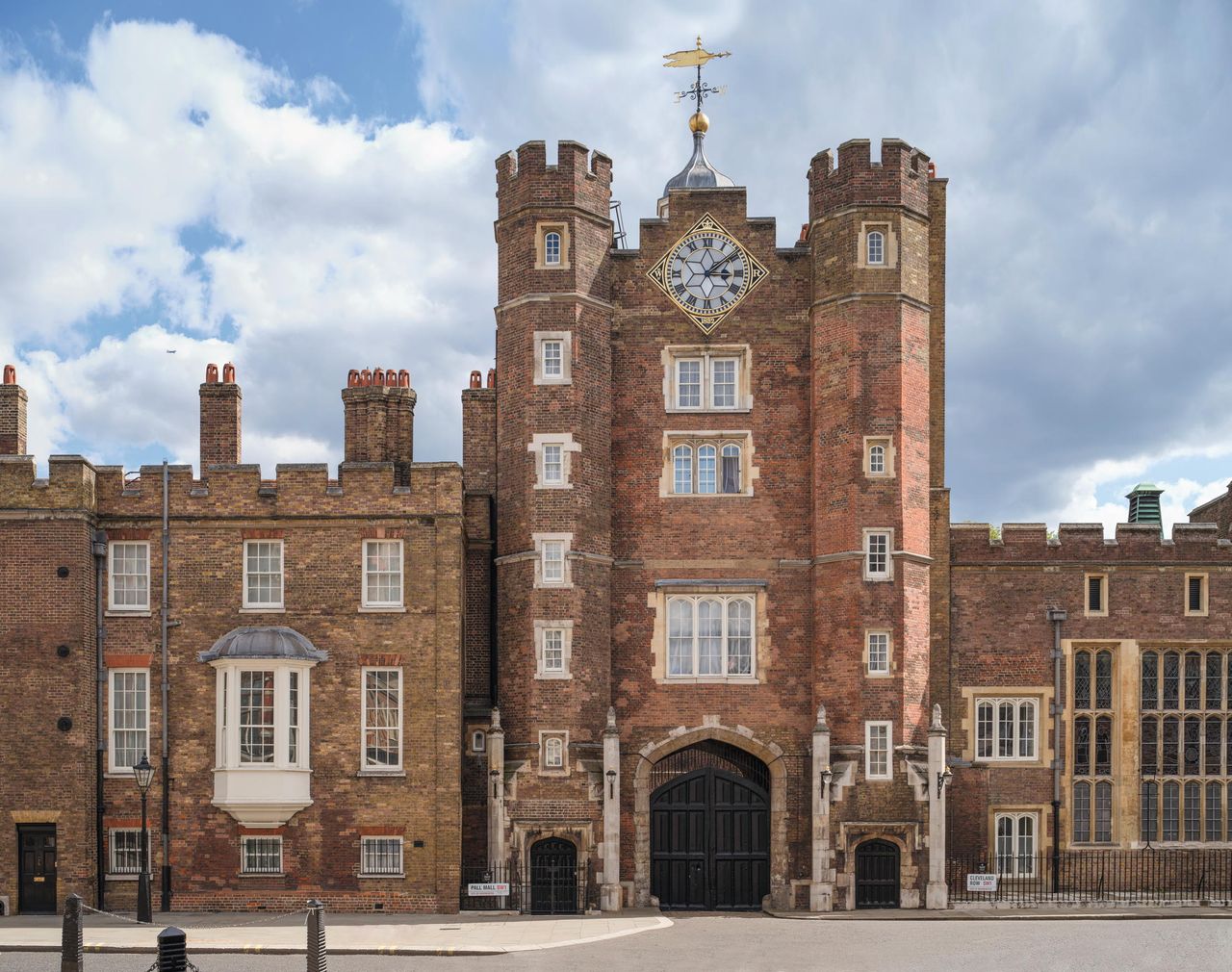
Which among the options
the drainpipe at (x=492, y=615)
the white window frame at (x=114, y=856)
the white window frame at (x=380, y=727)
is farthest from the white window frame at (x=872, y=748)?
the white window frame at (x=114, y=856)

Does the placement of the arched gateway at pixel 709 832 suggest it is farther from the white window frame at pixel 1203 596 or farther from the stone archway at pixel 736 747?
the white window frame at pixel 1203 596

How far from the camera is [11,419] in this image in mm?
35969

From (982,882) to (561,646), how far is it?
10885mm

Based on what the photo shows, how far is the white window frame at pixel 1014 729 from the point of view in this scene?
37.2m

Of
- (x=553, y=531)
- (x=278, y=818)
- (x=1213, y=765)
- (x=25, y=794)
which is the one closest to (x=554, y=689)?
(x=553, y=531)

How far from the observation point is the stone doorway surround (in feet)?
112

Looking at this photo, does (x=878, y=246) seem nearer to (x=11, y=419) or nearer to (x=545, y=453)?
(x=545, y=453)

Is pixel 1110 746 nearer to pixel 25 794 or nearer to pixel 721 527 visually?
pixel 721 527

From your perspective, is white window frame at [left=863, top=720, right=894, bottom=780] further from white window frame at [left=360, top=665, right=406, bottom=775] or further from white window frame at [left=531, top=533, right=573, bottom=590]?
white window frame at [left=360, top=665, right=406, bottom=775]

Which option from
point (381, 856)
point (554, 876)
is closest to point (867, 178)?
point (554, 876)

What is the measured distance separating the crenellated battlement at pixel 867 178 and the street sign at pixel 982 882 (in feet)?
51.8

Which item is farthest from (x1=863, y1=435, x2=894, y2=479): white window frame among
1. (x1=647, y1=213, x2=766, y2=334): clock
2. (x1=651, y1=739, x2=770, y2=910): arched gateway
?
(x1=651, y1=739, x2=770, y2=910): arched gateway

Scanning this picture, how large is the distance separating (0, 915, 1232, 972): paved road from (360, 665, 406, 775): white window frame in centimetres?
685

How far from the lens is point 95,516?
34.4 m
